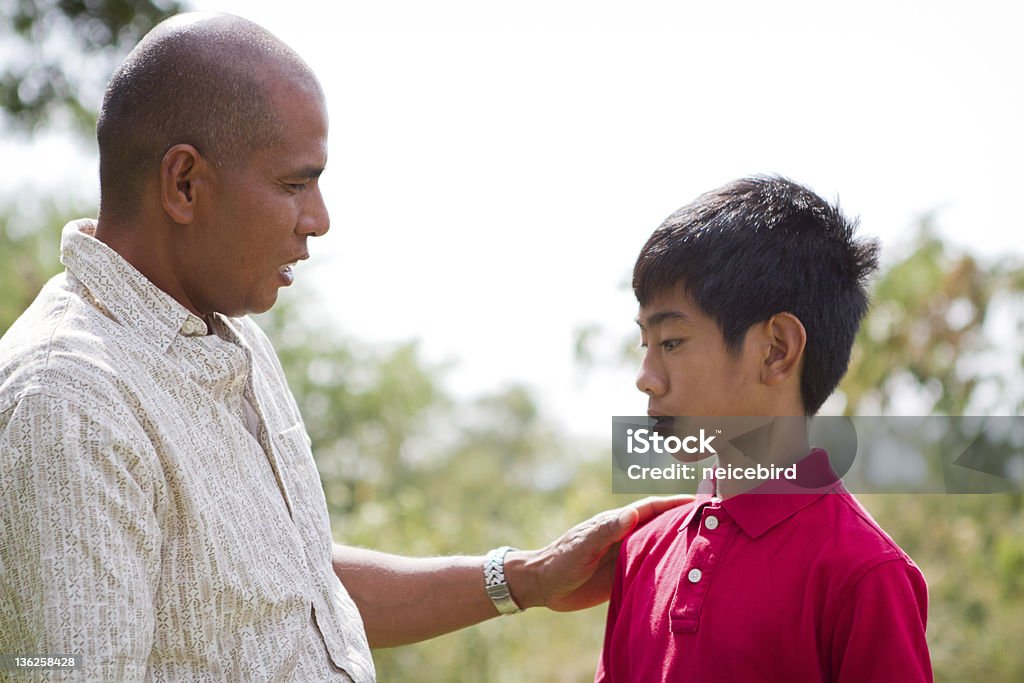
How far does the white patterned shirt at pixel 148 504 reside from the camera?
1.69 metres

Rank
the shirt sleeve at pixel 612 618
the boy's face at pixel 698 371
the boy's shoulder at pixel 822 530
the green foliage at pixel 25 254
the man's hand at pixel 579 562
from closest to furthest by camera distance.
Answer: the boy's shoulder at pixel 822 530 < the boy's face at pixel 698 371 < the shirt sleeve at pixel 612 618 < the man's hand at pixel 579 562 < the green foliage at pixel 25 254

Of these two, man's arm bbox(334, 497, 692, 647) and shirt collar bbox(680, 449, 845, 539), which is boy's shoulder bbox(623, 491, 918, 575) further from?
man's arm bbox(334, 497, 692, 647)

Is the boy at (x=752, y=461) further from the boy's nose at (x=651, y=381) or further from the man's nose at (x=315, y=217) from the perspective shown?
the man's nose at (x=315, y=217)

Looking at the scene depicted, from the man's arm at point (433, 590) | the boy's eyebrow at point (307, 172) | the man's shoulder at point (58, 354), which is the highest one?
the boy's eyebrow at point (307, 172)

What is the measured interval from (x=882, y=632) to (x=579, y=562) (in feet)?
2.60

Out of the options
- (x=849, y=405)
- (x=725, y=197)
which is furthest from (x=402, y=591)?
(x=849, y=405)

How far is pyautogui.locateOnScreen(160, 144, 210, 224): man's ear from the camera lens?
6.61ft

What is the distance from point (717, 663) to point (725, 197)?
3.05 feet

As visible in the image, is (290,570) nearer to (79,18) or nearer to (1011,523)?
(79,18)

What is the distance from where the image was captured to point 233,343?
2.20 m

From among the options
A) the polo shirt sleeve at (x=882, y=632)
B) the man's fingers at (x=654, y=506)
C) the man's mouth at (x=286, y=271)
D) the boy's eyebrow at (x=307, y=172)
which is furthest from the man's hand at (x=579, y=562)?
the boy's eyebrow at (x=307, y=172)

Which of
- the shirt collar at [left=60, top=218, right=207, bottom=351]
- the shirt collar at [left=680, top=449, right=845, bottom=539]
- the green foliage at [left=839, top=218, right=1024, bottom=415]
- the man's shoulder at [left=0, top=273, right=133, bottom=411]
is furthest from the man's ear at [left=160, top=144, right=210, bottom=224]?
the green foliage at [left=839, top=218, right=1024, bottom=415]

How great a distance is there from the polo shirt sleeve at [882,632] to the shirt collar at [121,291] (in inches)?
51.7

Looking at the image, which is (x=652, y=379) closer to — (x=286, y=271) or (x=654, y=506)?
(x=654, y=506)
